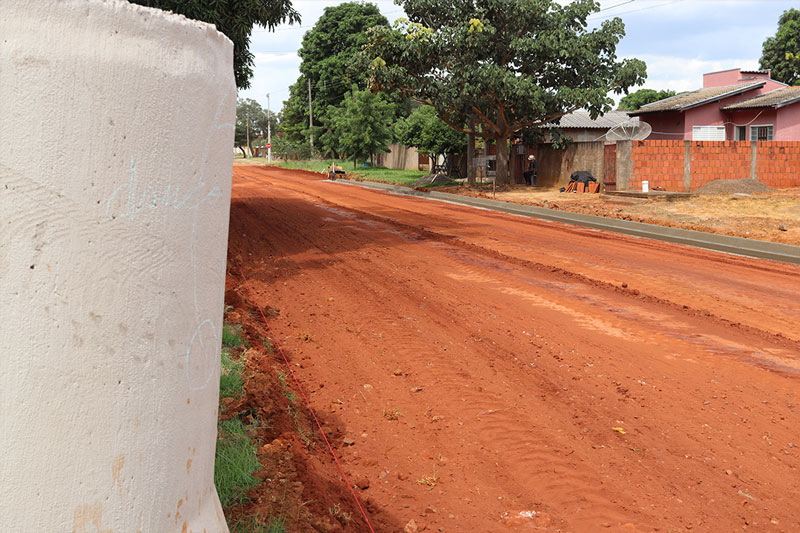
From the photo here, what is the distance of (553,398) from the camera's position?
5.74m

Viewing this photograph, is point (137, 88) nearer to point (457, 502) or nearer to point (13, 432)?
point (13, 432)

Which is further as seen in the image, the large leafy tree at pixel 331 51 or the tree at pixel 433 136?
the large leafy tree at pixel 331 51

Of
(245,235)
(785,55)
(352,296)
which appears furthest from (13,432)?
(785,55)

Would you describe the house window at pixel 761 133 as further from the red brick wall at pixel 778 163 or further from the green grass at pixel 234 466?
the green grass at pixel 234 466

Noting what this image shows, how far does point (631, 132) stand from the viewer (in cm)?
2756

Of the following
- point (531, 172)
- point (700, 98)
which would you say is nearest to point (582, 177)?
point (531, 172)

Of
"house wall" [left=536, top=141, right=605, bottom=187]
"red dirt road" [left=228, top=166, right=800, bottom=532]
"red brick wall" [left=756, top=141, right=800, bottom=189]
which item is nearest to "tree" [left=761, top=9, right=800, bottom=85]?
"red brick wall" [left=756, top=141, right=800, bottom=189]

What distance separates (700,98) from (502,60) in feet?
41.0

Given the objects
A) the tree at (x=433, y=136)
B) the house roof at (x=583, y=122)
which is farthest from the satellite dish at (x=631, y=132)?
the house roof at (x=583, y=122)

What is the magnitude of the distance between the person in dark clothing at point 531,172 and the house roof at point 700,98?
787 cm

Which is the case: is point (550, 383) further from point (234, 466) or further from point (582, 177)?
point (582, 177)

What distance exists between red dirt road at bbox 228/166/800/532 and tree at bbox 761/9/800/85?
49274mm

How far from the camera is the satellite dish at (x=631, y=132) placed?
27.1 m

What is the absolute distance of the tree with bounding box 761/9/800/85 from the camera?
53.2 m
